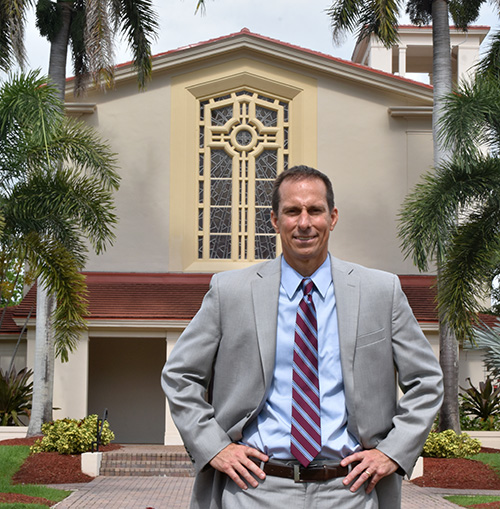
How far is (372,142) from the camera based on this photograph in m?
22.7

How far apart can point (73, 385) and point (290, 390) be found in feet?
57.9

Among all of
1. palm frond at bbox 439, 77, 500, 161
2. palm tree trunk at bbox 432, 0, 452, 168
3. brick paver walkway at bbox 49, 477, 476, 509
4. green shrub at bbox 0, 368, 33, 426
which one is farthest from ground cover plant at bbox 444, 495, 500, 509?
green shrub at bbox 0, 368, 33, 426

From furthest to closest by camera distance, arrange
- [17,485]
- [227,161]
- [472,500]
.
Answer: [227,161] < [17,485] < [472,500]

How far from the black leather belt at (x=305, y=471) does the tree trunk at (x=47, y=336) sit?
52.1 ft

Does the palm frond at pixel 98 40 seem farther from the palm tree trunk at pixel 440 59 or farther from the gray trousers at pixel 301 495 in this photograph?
the gray trousers at pixel 301 495

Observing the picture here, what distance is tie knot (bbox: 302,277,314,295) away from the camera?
10.7 ft

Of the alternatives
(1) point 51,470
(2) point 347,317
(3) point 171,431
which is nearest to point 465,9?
(3) point 171,431

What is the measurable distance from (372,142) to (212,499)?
20264 millimetres

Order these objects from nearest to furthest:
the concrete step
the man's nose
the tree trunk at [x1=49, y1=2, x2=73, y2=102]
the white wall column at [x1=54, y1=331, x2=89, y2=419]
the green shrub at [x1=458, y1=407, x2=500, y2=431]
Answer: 1. the man's nose
2. the concrete step
3. the tree trunk at [x1=49, y1=2, x2=73, y2=102]
4. the green shrub at [x1=458, y1=407, x2=500, y2=431]
5. the white wall column at [x1=54, y1=331, x2=89, y2=419]

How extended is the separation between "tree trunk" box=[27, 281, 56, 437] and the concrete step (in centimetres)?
210

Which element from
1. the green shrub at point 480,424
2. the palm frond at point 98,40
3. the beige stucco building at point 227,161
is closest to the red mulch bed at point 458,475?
the green shrub at point 480,424

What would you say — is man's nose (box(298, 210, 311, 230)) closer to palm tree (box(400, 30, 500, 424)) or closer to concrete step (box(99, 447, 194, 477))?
palm tree (box(400, 30, 500, 424))

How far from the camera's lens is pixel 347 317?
3180 millimetres

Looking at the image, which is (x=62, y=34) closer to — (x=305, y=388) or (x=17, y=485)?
(x=17, y=485)
